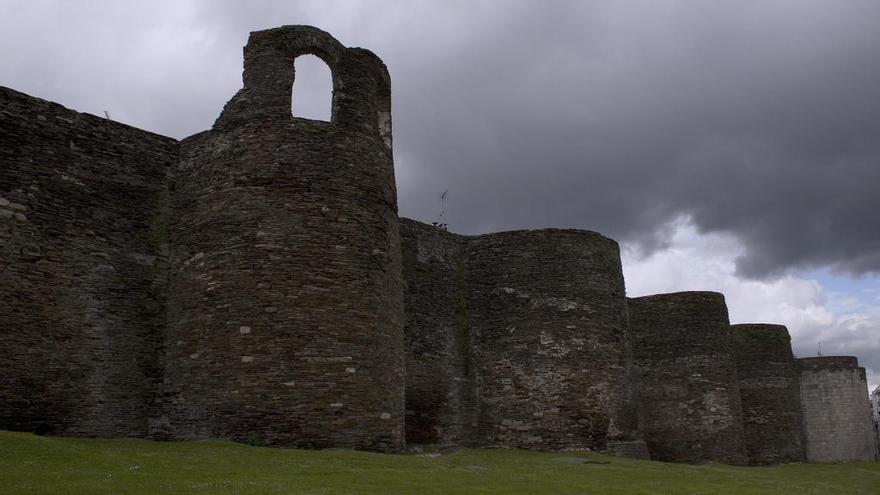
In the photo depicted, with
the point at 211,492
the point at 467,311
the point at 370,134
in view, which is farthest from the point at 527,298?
the point at 211,492

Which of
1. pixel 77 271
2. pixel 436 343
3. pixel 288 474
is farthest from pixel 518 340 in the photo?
pixel 288 474

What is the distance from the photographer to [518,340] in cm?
2498

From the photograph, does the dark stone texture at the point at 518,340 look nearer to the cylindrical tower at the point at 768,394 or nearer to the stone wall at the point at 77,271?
the stone wall at the point at 77,271

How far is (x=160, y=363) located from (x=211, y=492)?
7.90m

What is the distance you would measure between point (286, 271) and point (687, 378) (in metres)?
19.1

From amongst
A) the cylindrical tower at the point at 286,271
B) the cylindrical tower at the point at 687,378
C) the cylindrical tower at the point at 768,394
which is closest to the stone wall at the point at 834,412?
the cylindrical tower at the point at 768,394

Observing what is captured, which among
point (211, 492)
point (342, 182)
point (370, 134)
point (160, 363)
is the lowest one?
point (211, 492)

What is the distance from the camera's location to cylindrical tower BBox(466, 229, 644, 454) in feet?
78.8

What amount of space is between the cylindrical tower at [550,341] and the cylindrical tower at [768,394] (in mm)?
11697

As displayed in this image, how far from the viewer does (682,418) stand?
3017cm

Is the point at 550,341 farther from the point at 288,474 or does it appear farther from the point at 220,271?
the point at 288,474

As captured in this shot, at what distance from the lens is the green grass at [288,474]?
10805mm

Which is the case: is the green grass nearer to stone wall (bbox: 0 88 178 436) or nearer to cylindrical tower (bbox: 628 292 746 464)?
stone wall (bbox: 0 88 178 436)

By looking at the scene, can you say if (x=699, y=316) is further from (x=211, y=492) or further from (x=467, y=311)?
(x=211, y=492)
